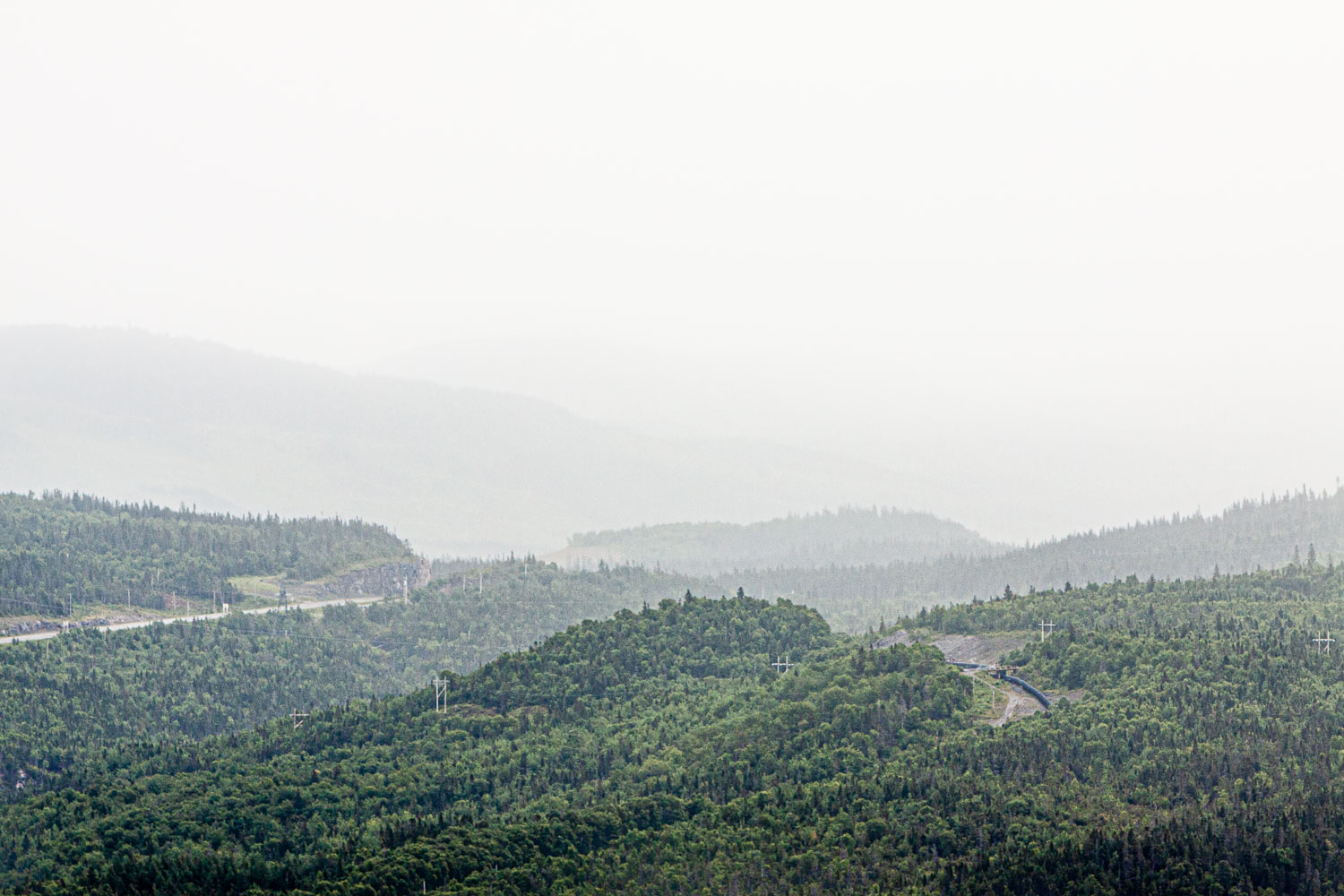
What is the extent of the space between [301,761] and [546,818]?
46.5 m

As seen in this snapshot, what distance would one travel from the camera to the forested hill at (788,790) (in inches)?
4852

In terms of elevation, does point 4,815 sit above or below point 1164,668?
below

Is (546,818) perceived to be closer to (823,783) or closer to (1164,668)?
(823,783)

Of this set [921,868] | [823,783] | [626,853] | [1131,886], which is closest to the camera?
[1131,886]

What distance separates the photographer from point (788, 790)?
147m

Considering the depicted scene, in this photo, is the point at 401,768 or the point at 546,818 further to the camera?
the point at 401,768

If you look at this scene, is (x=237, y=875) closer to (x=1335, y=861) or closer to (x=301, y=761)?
(x=301, y=761)

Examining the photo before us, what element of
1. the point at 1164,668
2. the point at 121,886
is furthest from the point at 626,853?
the point at 1164,668

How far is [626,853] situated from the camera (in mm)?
132875

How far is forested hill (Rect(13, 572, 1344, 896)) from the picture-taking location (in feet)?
404

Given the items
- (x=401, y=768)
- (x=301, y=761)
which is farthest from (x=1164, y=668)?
(x=301, y=761)

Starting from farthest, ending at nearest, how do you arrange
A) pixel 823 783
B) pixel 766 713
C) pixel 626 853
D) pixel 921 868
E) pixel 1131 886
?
pixel 766 713 → pixel 823 783 → pixel 626 853 → pixel 921 868 → pixel 1131 886

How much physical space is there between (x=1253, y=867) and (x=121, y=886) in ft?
275

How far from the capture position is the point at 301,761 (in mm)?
177125
